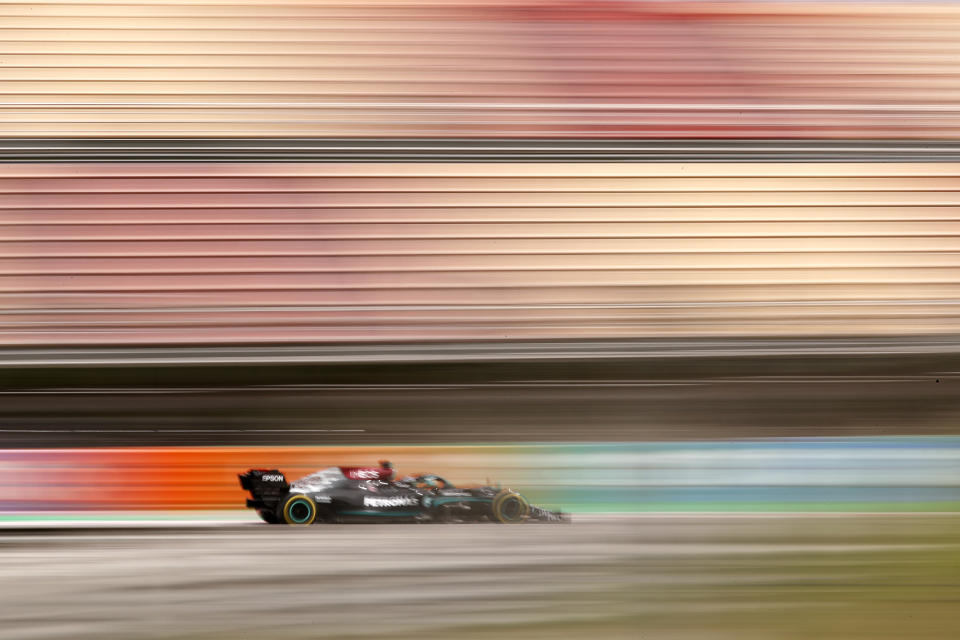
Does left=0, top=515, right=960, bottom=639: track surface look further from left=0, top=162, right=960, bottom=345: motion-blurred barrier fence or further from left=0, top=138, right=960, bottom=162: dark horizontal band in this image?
left=0, top=138, right=960, bottom=162: dark horizontal band

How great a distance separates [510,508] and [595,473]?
298mm

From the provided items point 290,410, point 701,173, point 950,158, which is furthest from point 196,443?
point 950,158

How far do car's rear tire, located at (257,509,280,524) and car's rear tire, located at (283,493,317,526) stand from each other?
4 cm

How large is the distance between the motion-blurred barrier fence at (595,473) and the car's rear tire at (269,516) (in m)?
0.20

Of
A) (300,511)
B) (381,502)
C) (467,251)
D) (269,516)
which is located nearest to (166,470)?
(269,516)

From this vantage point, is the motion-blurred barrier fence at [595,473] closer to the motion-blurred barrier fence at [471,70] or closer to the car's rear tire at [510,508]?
the car's rear tire at [510,508]

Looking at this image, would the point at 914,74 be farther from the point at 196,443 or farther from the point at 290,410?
the point at 196,443

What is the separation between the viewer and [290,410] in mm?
3775

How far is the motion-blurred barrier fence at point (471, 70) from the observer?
3.93 meters

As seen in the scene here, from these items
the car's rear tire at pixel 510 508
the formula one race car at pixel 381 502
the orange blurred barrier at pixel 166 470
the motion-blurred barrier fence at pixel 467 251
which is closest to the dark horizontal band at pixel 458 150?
the motion-blurred barrier fence at pixel 467 251

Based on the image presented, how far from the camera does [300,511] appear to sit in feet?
9.18

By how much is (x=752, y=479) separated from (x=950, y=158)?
2.28 metres

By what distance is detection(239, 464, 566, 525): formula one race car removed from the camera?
9.11ft

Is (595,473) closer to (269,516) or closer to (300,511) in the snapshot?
(300,511)
